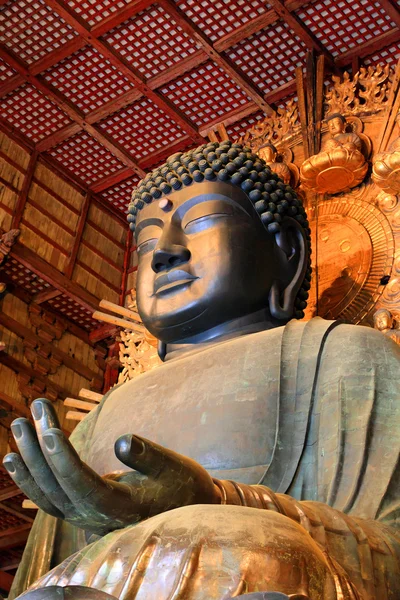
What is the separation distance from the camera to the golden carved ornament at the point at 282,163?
14.7 ft

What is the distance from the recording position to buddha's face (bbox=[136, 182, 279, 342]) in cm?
357

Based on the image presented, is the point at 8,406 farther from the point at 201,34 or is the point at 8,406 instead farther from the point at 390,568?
the point at 390,568

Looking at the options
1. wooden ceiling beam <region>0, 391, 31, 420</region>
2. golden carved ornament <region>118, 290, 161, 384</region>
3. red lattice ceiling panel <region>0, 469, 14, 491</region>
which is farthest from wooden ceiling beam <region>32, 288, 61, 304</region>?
golden carved ornament <region>118, 290, 161, 384</region>

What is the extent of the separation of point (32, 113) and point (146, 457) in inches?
191

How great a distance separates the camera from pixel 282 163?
177 inches

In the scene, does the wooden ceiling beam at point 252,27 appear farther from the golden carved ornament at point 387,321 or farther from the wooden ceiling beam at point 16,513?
the wooden ceiling beam at point 16,513

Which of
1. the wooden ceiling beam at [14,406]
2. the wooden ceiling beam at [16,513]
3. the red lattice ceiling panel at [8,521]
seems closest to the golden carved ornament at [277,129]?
the wooden ceiling beam at [14,406]

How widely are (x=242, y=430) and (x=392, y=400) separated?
0.48m

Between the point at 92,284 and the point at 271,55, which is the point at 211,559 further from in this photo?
the point at 92,284

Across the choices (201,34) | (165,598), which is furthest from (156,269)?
(201,34)

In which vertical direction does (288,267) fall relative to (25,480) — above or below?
above

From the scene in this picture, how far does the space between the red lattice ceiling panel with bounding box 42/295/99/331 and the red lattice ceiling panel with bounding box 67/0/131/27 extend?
7.04 feet

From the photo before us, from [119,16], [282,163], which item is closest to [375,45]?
[119,16]

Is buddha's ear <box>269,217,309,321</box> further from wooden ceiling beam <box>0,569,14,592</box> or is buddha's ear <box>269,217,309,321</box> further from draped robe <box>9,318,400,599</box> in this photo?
wooden ceiling beam <box>0,569,14,592</box>
